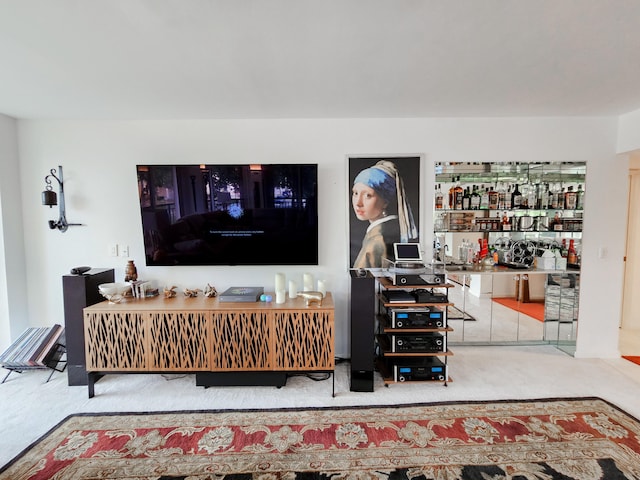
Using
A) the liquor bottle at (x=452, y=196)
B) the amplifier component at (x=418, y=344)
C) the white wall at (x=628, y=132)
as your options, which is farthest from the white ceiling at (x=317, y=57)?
the amplifier component at (x=418, y=344)

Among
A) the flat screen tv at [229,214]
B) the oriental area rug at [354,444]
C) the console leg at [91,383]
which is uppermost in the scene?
the flat screen tv at [229,214]

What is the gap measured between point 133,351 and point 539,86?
150 inches

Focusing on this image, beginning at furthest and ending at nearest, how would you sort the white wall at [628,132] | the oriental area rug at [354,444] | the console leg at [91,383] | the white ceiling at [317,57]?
the white wall at [628,132], the console leg at [91,383], the oriental area rug at [354,444], the white ceiling at [317,57]

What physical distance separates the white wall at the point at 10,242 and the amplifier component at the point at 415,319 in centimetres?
367

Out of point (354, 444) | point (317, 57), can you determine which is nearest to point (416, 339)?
point (354, 444)

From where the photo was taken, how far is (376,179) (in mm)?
2811

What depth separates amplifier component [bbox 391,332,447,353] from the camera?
7.88 feet

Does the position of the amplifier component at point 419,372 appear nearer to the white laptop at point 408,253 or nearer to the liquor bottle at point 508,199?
the white laptop at point 408,253

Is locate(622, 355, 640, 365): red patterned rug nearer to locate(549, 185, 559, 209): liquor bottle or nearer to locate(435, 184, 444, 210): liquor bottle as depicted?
locate(549, 185, 559, 209): liquor bottle

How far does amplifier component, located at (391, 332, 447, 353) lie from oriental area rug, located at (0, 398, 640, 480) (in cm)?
42

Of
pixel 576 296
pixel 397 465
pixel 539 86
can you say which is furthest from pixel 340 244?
pixel 576 296

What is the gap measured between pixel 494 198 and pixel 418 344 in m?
1.78

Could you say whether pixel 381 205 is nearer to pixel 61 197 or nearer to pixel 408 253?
pixel 408 253

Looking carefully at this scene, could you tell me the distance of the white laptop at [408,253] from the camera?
267 cm
